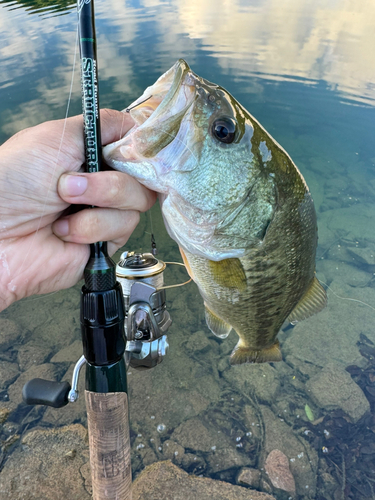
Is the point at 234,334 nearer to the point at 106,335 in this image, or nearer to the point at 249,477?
the point at 249,477

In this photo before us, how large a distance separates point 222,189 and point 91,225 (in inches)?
21.3

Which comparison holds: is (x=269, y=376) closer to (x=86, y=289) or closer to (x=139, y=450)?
(x=139, y=450)

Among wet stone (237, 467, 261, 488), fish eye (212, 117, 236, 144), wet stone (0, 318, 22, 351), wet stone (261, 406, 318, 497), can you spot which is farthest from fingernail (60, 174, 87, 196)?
wet stone (0, 318, 22, 351)

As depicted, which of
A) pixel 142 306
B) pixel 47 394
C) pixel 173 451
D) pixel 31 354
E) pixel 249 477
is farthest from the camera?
pixel 31 354

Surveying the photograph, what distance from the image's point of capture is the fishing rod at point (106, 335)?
1175 mm

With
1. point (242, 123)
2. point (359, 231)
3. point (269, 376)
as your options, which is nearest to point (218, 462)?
point (269, 376)

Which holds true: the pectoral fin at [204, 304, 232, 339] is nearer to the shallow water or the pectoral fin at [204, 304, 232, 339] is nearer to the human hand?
the human hand

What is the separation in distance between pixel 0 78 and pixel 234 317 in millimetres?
9049

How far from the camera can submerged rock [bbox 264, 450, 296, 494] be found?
2678 millimetres

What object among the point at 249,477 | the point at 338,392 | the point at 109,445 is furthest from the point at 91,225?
the point at 338,392

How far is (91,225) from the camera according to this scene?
4.38 feet

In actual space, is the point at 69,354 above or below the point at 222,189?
below

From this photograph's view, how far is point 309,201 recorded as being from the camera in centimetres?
149

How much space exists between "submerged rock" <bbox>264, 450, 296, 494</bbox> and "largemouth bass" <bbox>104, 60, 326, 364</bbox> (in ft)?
6.08
